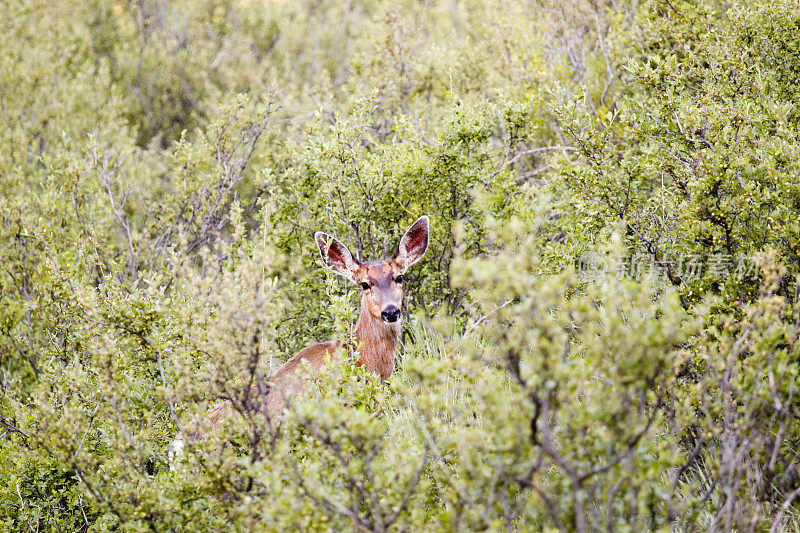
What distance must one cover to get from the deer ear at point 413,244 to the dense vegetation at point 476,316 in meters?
0.59

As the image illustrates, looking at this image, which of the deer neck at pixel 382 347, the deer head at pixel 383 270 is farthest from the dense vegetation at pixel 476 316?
the deer head at pixel 383 270

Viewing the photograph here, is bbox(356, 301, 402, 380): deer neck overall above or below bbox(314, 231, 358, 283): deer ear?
below

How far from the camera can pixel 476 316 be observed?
6.54 m

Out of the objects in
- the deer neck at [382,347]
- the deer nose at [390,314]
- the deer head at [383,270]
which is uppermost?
the deer head at [383,270]

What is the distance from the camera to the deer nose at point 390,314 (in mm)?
6027

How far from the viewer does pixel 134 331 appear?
5043 millimetres

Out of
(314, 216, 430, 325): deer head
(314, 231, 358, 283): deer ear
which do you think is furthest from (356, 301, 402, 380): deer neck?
(314, 231, 358, 283): deer ear

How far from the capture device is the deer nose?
6027 mm

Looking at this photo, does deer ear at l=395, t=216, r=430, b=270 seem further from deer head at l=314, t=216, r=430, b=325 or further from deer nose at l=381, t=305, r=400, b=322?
deer nose at l=381, t=305, r=400, b=322

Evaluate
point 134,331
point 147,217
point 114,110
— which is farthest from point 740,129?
point 114,110

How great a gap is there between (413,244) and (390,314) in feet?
2.75

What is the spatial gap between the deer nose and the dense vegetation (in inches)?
19.9

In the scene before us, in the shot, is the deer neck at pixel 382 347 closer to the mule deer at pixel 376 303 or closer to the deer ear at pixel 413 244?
the mule deer at pixel 376 303

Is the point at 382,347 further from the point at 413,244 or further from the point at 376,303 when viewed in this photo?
the point at 413,244
